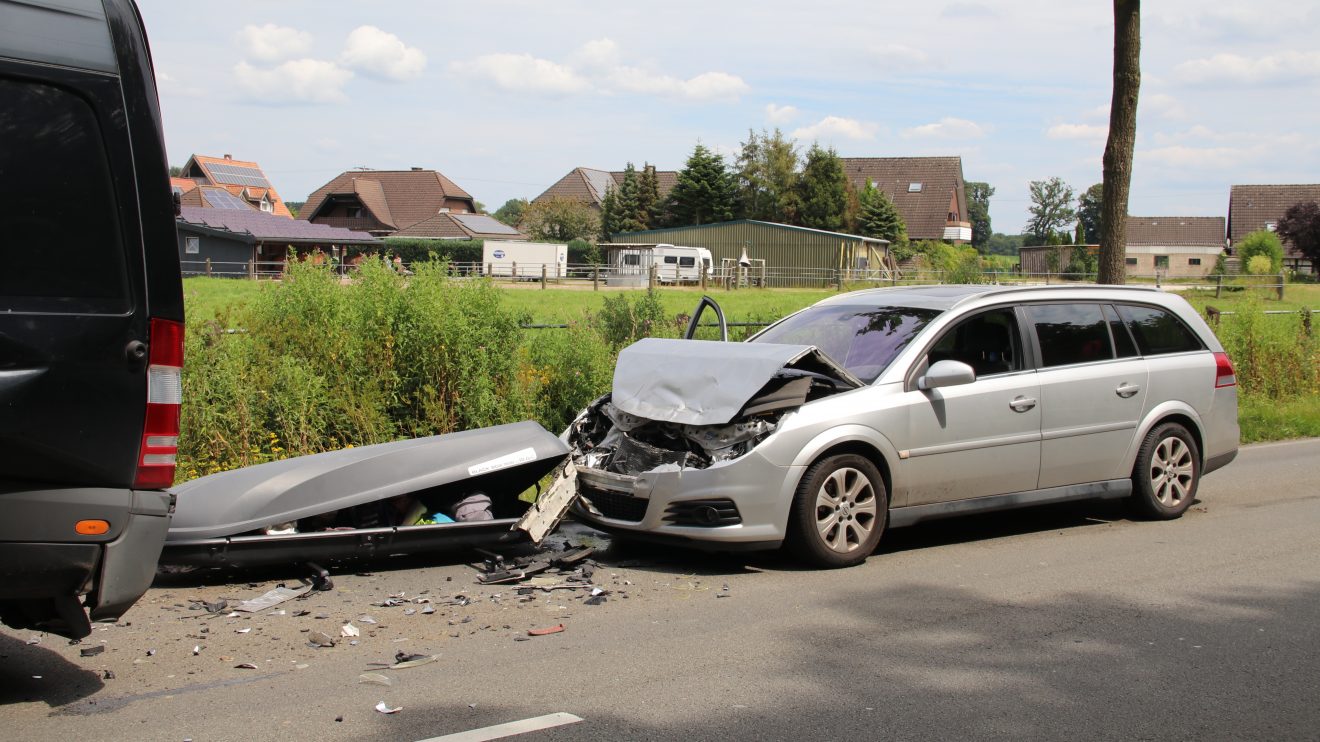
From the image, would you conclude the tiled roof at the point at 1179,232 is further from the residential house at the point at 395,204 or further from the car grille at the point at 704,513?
the car grille at the point at 704,513

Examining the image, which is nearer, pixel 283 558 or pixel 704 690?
pixel 704 690

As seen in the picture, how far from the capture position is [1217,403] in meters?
8.78

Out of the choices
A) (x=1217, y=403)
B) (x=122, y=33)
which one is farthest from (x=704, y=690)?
(x=1217, y=403)

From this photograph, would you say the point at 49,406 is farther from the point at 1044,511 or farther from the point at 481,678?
the point at 1044,511

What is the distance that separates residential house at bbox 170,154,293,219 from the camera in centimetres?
8631

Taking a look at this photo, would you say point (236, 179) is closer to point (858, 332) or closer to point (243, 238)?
point (243, 238)

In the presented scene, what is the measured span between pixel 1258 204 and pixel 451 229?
198 ft

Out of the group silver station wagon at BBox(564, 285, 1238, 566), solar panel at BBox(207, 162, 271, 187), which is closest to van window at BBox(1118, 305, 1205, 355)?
silver station wagon at BBox(564, 285, 1238, 566)

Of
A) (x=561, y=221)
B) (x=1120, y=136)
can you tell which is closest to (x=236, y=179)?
(x=561, y=221)

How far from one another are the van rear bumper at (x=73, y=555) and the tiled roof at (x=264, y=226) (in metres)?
61.9

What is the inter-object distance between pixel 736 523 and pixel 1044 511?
3472mm

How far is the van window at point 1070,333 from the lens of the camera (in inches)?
319

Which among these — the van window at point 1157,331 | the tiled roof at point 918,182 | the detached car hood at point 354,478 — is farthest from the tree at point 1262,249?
the detached car hood at point 354,478

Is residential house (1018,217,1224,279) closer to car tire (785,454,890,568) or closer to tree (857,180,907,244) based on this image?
tree (857,180,907,244)
